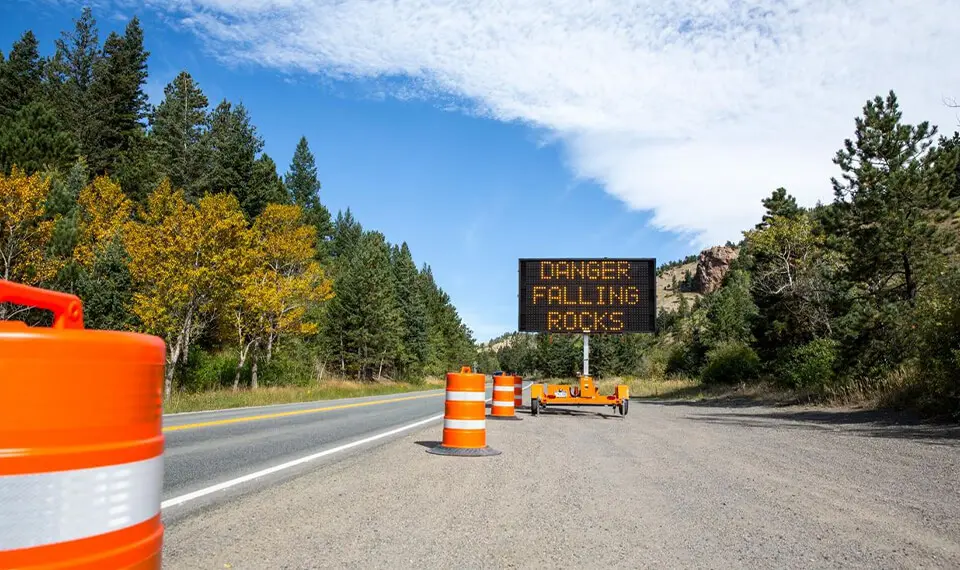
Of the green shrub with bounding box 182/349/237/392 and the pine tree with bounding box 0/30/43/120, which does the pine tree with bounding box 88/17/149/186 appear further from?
the green shrub with bounding box 182/349/237/392

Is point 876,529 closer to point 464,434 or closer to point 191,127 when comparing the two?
point 464,434

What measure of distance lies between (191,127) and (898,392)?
56.0 metres

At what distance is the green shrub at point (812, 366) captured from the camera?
83.5 ft

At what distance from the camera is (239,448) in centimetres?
902

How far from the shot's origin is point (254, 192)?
55625mm

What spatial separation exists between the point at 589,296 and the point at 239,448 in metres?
14.8

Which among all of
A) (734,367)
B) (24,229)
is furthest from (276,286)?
(734,367)

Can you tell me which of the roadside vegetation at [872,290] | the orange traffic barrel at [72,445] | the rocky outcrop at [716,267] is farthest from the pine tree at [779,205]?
the rocky outcrop at [716,267]

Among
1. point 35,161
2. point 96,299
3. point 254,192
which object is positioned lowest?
point 96,299

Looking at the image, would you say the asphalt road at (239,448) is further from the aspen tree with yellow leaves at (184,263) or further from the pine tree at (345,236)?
the pine tree at (345,236)

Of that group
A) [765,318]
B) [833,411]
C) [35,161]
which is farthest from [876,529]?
[35,161]

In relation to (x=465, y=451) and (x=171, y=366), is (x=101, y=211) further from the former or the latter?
(x=465, y=451)

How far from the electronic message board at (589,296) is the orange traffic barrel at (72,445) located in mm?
20175

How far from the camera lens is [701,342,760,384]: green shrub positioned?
3744 cm
